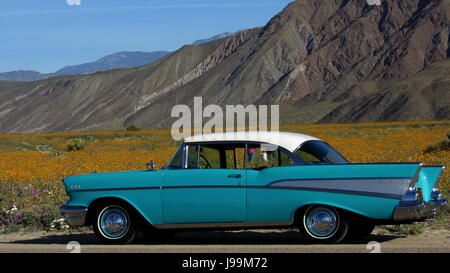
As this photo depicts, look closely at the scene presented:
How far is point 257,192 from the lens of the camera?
28.3 ft

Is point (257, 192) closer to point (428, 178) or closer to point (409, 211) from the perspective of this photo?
point (409, 211)

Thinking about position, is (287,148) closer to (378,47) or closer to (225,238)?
(225,238)

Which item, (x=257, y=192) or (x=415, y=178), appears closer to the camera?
(x=415, y=178)

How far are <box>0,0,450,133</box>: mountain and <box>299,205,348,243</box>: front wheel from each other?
10374 cm

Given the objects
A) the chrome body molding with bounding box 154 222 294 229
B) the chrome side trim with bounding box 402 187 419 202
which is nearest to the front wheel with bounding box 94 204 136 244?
the chrome body molding with bounding box 154 222 294 229

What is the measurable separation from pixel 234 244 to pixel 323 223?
1293mm

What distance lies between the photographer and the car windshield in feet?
29.1

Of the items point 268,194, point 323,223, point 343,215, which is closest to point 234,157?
point 268,194

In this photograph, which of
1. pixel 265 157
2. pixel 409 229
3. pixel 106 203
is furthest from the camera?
pixel 409 229

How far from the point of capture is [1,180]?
18.9 metres

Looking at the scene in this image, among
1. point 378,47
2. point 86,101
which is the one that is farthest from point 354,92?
point 86,101

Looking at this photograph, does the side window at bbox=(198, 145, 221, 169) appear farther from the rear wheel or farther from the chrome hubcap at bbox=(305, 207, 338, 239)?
the rear wheel

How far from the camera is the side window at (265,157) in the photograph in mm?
8812

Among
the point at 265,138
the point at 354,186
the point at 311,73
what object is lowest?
the point at 354,186
